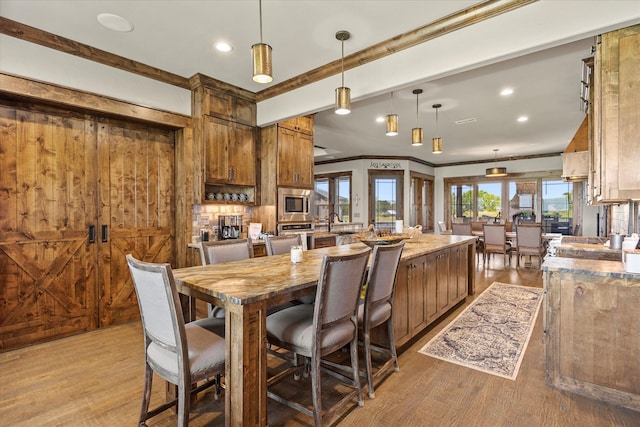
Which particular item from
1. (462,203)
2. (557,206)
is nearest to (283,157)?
(462,203)

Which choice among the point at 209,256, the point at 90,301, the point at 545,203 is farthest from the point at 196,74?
the point at 545,203

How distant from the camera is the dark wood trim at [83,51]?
9.23ft

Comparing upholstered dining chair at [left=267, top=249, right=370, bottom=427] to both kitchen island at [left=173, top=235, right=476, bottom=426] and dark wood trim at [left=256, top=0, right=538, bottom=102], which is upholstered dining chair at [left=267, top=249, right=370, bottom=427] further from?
dark wood trim at [left=256, top=0, right=538, bottom=102]

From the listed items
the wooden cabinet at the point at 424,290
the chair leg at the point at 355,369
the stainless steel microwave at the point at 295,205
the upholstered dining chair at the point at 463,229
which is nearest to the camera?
the chair leg at the point at 355,369

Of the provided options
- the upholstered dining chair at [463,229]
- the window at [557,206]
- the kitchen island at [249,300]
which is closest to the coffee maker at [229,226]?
the kitchen island at [249,300]

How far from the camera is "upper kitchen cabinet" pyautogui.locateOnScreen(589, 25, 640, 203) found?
2071 mm

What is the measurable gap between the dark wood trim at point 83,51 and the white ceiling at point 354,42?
8 centimetres

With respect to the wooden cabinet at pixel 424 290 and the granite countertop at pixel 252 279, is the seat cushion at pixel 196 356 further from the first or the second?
the wooden cabinet at pixel 424 290

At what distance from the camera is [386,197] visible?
29.9 feet

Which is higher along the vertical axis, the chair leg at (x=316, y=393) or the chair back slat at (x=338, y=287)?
the chair back slat at (x=338, y=287)

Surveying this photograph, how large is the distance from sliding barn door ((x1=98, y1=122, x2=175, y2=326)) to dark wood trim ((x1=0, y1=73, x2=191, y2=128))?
0.84 ft

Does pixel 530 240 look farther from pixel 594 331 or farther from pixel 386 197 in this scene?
pixel 594 331

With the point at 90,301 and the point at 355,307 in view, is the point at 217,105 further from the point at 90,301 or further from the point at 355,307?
the point at 355,307

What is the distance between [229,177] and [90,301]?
205cm
